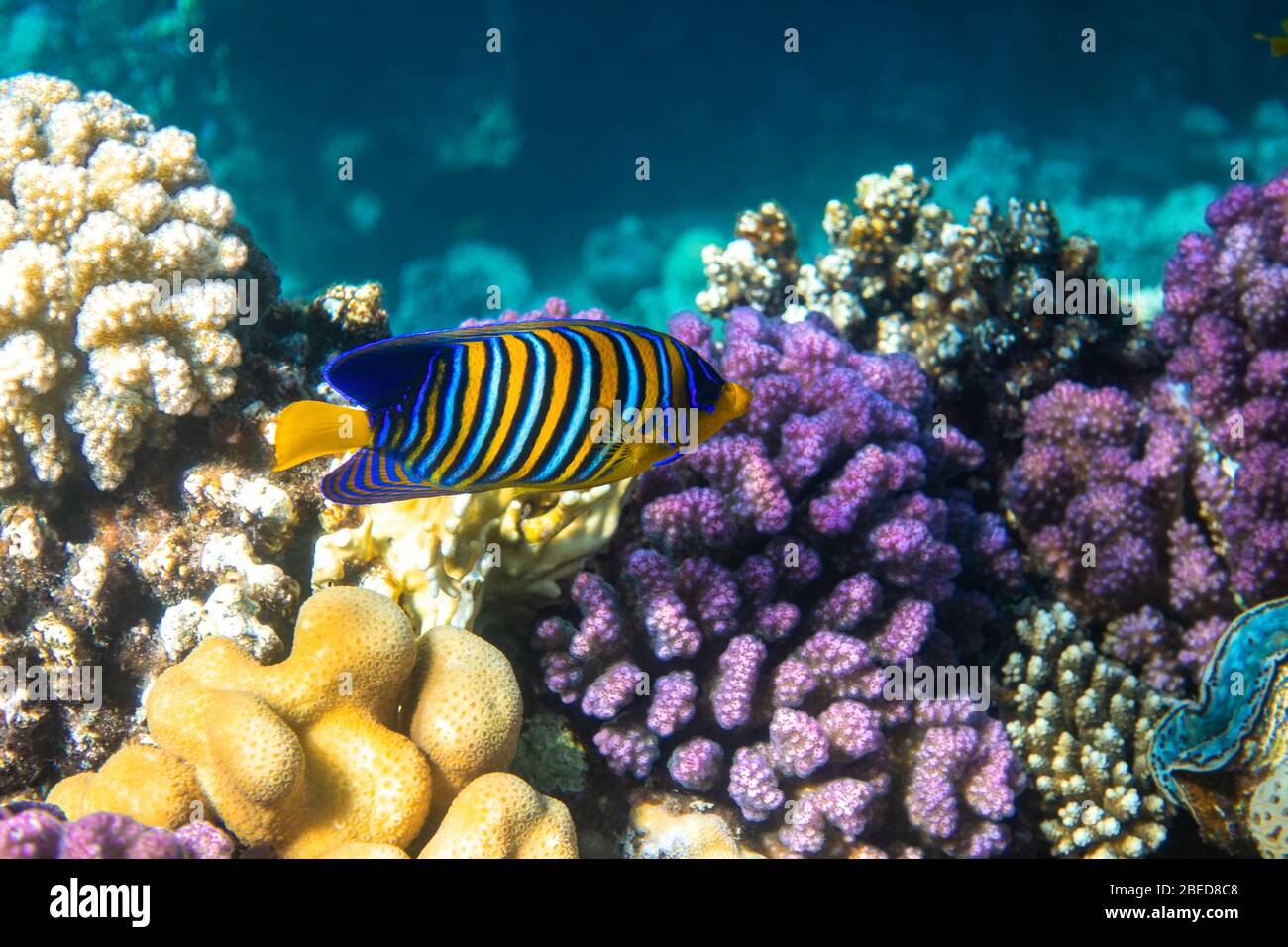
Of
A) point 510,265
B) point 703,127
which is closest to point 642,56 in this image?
point 703,127

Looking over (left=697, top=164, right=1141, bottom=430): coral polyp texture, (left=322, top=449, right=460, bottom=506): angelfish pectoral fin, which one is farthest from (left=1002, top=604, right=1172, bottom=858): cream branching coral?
(left=322, top=449, right=460, bottom=506): angelfish pectoral fin

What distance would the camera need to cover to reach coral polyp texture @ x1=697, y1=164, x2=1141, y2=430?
5.08m

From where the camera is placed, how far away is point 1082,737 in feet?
13.2

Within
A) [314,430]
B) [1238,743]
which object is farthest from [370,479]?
[1238,743]

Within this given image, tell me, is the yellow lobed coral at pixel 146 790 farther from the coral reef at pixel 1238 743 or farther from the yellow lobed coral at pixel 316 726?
the coral reef at pixel 1238 743

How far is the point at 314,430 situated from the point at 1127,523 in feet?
13.8

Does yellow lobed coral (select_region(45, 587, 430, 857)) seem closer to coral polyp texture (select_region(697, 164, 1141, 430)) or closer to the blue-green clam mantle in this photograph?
the blue-green clam mantle

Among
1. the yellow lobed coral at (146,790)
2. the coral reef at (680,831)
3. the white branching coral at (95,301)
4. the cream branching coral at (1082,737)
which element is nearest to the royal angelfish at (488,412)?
the yellow lobed coral at (146,790)

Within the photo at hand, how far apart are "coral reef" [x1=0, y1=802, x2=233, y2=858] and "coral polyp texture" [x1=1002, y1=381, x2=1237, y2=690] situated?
4.28 meters

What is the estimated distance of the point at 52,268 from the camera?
11.2ft

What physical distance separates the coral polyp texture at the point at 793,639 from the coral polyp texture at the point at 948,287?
4.75 ft

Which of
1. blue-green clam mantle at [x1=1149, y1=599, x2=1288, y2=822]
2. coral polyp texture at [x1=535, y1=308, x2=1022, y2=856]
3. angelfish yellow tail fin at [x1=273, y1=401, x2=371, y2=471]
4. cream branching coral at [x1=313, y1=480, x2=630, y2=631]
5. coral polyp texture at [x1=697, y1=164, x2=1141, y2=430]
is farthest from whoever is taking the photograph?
coral polyp texture at [x1=697, y1=164, x2=1141, y2=430]
